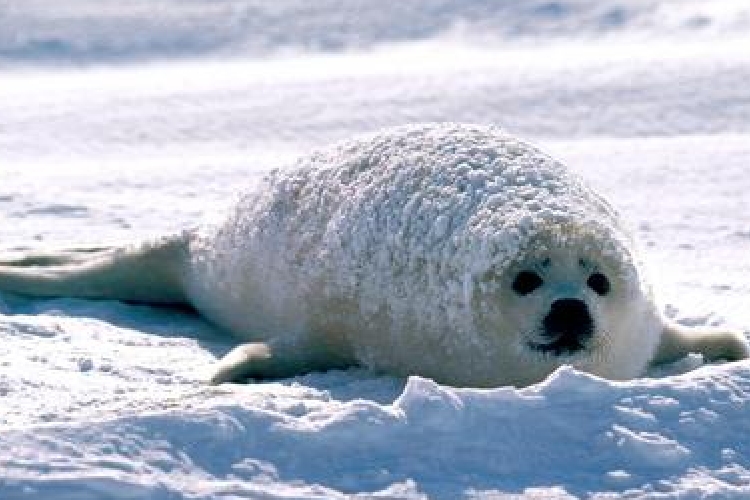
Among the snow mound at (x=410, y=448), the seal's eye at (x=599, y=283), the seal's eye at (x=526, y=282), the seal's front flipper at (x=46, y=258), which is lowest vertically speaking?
the snow mound at (x=410, y=448)

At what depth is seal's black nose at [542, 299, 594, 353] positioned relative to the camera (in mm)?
3797

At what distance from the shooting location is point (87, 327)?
15.4 feet

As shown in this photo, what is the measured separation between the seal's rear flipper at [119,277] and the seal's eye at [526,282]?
1514mm

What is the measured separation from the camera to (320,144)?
804 cm

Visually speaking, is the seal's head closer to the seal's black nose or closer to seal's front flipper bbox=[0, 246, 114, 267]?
the seal's black nose

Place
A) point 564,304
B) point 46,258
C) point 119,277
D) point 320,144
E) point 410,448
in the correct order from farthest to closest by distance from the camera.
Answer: point 320,144 < point 46,258 < point 119,277 < point 564,304 < point 410,448

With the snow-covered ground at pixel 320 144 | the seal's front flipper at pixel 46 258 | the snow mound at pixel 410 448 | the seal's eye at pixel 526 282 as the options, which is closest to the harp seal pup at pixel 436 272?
the seal's eye at pixel 526 282

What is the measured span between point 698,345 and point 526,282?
2.18 ft

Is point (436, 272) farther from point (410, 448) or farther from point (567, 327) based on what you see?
point (410, 448)

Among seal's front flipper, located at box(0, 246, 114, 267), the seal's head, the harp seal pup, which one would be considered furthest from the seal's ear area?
seal's front flipper, located at box(0, 246, 114, 267)

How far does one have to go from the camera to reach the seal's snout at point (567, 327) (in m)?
3.80

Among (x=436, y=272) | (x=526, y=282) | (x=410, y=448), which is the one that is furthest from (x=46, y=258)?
(x=410, y=448)

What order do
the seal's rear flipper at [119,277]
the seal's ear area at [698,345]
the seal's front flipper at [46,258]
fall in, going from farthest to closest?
the seal's front flipper at [46,258]
the seal's rear flipper at [119,277]
the seal's ear area at [698,345]

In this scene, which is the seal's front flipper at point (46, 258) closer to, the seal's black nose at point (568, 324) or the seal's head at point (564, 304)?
the seal's head at point (564, 304)
